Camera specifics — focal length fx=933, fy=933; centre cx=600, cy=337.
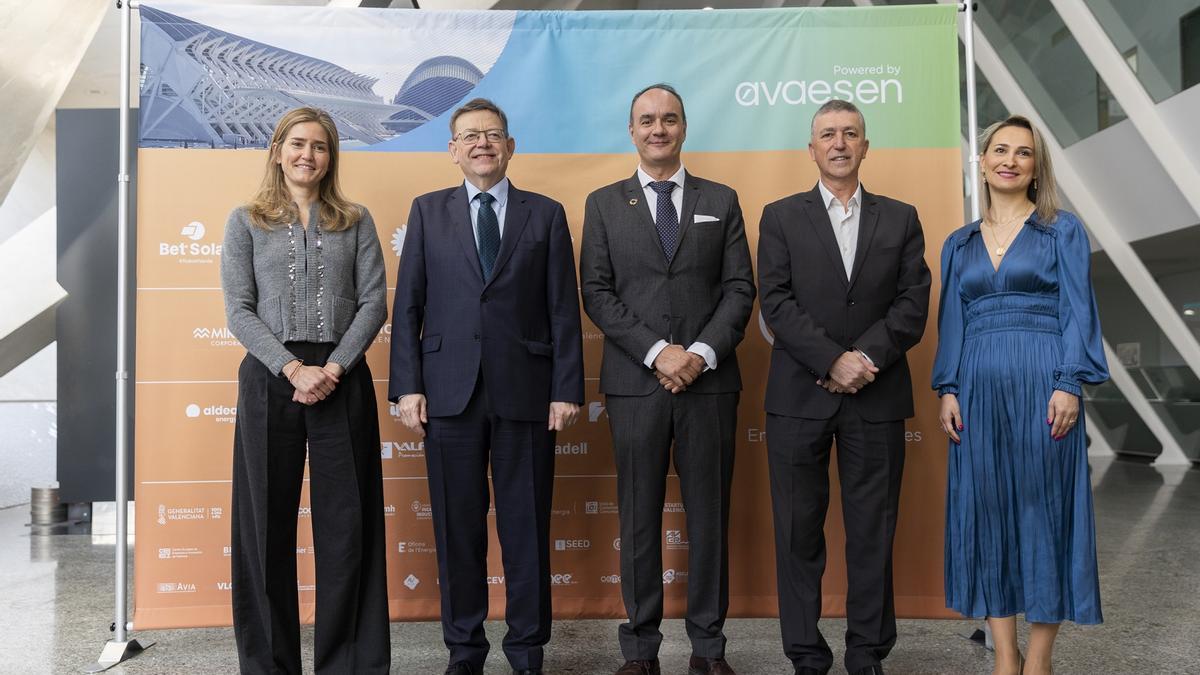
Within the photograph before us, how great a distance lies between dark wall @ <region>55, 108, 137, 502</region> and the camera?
627cm

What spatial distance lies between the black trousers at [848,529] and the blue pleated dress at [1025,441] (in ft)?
0.68

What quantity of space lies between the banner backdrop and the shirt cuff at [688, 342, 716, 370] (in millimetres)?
781

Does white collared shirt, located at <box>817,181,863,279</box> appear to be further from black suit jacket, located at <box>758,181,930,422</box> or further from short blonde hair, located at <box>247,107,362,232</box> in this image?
short blonde hair, located at <box>247,107,362,232</box>

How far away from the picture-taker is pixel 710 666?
2.93 meters

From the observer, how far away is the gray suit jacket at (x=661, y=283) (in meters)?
2.98

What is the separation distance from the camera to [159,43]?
358 centimetres

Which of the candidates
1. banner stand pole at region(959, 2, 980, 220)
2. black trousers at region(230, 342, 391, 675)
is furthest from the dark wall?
banner stand pole at region(959, 2, 980, 220)

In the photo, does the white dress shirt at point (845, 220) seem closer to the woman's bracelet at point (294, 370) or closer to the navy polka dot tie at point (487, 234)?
the navy polka dot tie at point (487, 234)

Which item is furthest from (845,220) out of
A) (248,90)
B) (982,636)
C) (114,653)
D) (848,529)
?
(114,653)

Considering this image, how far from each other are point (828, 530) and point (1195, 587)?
6.67 feet

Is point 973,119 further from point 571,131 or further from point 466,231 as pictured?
point 466,231

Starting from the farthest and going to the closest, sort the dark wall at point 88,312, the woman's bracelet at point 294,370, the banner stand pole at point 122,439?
the dark wall at point 88,312, the banner stand pole at point 122,439, the woman's bracelet at point 294,370

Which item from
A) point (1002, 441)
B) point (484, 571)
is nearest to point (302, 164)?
point (484, 571)

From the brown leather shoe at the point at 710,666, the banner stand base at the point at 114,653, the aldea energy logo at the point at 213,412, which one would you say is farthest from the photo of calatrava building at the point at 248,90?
the brown leather shoe at the point at 710,666
